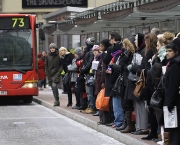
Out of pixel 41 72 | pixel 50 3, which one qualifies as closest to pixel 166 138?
pixel 41 72

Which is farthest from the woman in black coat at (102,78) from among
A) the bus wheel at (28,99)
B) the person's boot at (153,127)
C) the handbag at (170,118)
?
the bus wheel at (28,99)

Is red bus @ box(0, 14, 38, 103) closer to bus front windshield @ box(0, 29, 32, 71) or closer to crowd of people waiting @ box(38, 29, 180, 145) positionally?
bus front windshield @ box(0, 29, 32, 71)

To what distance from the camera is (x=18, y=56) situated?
20.9m

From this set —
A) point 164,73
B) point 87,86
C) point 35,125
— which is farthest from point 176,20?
point 164,73

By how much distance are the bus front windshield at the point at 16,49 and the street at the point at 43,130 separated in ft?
6.71

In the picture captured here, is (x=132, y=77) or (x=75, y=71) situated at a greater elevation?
(x=132, y=77)

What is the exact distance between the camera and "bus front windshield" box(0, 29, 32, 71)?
68.1ft

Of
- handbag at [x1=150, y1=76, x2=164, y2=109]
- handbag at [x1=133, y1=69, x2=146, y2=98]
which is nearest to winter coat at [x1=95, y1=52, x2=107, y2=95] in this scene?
handbag at [x1=133, y1=69, x2=146, y2=98]

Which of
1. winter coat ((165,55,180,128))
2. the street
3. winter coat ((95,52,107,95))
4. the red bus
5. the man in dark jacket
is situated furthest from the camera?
the red bus

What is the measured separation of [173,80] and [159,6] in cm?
615

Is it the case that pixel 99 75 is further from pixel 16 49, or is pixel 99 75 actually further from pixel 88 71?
pixel 16 49

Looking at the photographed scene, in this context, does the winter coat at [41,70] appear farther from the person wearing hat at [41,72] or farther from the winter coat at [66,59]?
the winter coat at [66,59]

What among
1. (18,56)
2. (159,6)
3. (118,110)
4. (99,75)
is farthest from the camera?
(18,56)

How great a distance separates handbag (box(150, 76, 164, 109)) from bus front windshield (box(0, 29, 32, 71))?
11560 millimetres
